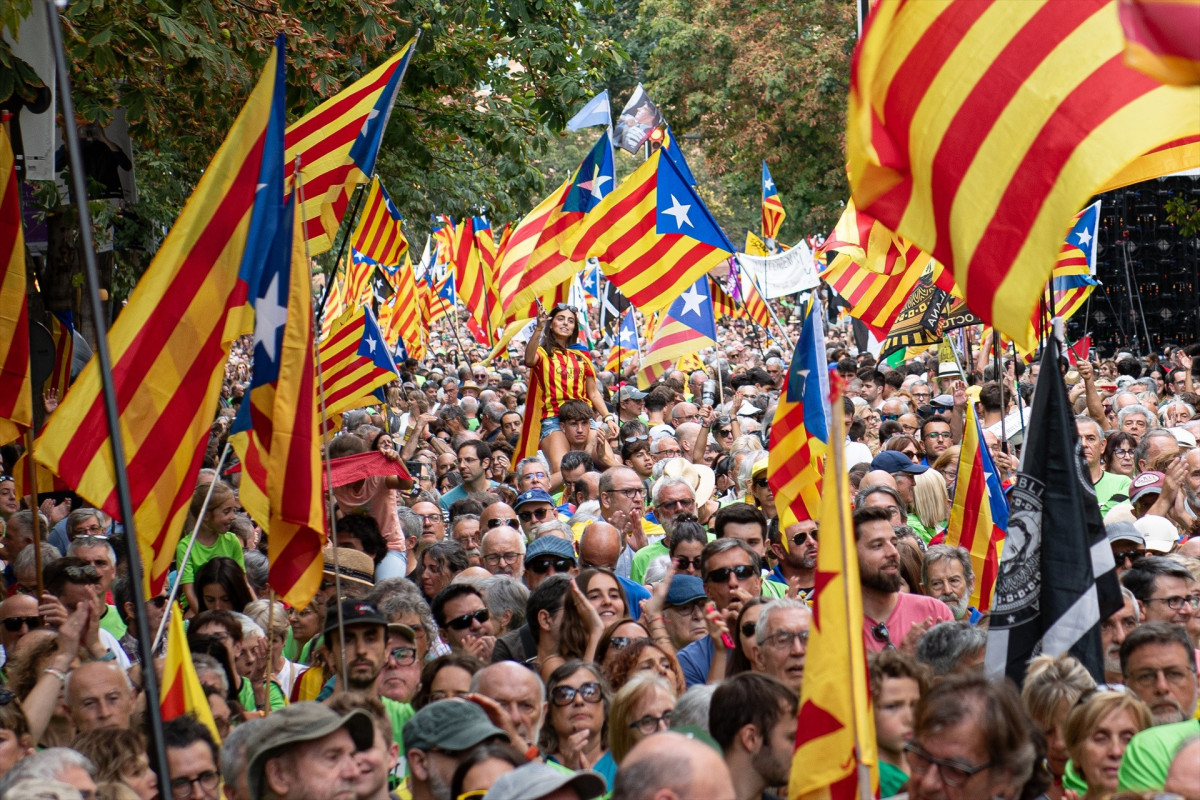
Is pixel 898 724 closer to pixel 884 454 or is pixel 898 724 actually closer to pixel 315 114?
pixel 315 114

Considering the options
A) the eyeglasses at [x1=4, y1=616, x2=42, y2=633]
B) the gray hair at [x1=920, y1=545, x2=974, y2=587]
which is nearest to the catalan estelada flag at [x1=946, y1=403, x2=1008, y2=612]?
the gray hair at [x1=920, y1=545, x2=974, y2=587]

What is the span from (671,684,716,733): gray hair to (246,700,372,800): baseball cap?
1.02 m

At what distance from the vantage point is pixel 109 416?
4.67 meters

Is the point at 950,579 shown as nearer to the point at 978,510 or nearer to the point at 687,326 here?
the point at 978,510

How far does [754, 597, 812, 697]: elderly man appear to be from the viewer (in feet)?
19.2

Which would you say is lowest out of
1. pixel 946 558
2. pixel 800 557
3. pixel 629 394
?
pixel 946 558

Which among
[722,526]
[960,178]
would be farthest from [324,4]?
[960,178]

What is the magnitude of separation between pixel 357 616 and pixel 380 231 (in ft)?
33.9

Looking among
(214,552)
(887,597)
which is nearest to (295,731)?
(887,597)

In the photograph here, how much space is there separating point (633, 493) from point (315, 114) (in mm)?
2812

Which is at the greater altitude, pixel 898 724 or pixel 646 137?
pixel 646 137

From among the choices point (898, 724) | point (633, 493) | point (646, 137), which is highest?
point (646, 137)

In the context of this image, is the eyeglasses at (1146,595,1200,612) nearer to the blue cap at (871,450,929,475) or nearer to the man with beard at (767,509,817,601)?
the man with beard at (767,509,817,601)

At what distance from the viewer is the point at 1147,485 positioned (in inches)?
384
